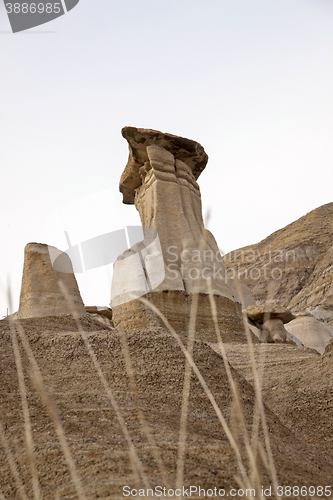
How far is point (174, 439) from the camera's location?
9.33ft

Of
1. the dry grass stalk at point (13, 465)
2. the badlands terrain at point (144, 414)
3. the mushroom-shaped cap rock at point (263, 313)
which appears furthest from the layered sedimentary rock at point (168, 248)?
the dry grass stalk at point (13, 465)

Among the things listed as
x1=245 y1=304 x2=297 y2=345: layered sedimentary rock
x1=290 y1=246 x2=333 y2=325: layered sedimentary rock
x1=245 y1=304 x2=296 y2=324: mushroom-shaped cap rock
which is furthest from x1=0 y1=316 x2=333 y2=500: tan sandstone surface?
x1=290 y1=246 x2=333 y2=325: layered sedimentary rock

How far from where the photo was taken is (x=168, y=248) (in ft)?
34.4

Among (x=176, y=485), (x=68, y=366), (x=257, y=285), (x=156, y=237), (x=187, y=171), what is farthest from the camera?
(x=257, y=285)

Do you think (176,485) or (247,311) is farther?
(247,311)

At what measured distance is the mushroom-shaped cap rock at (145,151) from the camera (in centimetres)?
1121

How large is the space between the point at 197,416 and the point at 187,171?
364 inches

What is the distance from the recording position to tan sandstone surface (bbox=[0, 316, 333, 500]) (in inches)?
94.7

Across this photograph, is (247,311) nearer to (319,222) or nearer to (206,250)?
(206,250)

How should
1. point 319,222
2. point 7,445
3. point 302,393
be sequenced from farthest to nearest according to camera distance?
point 319,222
point 302,393
point 7,445

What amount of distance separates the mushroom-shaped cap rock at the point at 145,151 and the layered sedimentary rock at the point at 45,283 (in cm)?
353

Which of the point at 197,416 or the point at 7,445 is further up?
the point at 7,445

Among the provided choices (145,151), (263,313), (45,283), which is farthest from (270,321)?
(45,283)

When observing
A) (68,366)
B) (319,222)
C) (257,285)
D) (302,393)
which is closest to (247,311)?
(302,393)
